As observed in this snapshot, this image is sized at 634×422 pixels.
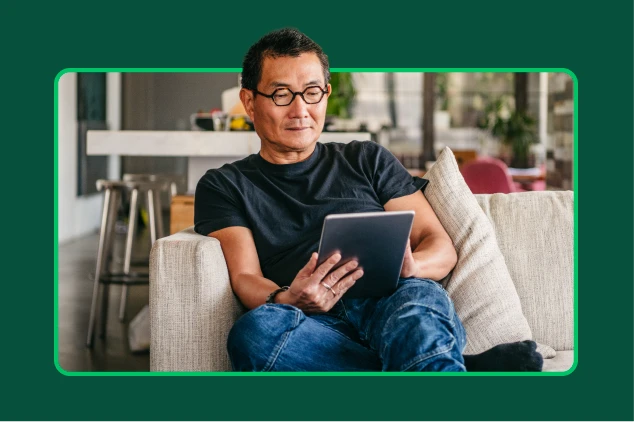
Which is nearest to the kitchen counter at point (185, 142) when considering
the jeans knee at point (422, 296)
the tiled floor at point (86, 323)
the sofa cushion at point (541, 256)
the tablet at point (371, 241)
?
the tiled floor at point (86, 323)

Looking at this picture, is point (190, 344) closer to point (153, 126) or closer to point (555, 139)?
point (555, 139)

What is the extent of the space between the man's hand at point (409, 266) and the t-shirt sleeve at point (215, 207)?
499 mm

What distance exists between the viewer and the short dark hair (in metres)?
→ 2.40

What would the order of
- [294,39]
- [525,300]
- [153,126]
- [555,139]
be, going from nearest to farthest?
1. [294,39]
2. [525,300]
3. [555,139]
4. [153,126]

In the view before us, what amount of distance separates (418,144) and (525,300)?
10215 mm

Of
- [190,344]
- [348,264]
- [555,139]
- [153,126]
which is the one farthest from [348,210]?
[153,126]

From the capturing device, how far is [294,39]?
2.40m

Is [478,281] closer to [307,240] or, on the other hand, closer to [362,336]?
[362,336]

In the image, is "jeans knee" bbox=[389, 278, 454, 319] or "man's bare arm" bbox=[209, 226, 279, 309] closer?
"jeans knee" bbox=[389, 278, 454, 319]

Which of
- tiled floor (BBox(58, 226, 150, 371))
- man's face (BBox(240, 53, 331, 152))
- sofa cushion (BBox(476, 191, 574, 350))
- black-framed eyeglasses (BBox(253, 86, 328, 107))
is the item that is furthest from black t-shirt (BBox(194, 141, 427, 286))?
tiled floor (BBox(58, 226, 150, 371))

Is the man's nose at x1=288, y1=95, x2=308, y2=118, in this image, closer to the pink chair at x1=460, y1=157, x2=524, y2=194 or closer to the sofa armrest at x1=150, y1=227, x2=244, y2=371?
the sofa armrest at x1=150, y1=227, x2=244, y2=371

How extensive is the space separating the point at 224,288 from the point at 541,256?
1.03m

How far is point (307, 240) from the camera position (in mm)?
2395

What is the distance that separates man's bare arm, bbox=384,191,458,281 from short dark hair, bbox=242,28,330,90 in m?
0.44
